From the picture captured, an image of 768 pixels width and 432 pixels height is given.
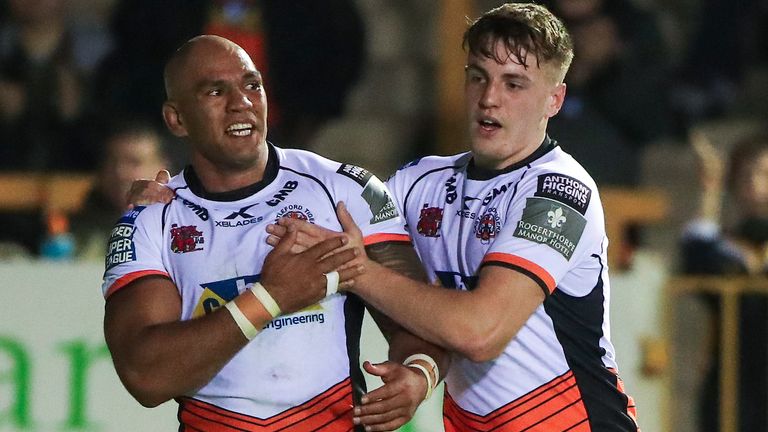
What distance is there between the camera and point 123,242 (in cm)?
516

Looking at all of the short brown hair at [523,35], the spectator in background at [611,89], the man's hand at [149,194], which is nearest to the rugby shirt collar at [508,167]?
the short brown hair at [523,35]

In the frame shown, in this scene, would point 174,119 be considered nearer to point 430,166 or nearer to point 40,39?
point 430,166

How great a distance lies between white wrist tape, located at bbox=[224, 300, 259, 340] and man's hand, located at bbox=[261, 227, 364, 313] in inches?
4.5

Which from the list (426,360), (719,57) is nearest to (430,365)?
(426,360)

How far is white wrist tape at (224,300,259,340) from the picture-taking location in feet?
16.0

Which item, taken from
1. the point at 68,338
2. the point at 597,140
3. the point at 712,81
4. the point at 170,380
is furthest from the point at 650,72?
the point at 170,380

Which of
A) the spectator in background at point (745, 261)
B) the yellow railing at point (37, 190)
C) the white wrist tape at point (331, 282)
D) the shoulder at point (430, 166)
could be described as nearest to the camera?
the white wrist tape at point (331, 282)

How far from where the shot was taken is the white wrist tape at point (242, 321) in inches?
192

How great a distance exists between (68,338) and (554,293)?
12.3 ft

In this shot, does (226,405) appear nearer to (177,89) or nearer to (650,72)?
(177,89)

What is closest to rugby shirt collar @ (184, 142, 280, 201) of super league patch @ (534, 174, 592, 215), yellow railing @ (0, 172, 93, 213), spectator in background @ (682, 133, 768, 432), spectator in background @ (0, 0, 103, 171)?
super league patch @ (534, 174, 592, 215)

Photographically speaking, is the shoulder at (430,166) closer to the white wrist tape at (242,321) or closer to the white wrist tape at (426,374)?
the white wrist tape at (426,374)

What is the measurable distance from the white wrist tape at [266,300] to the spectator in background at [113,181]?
3.63 m

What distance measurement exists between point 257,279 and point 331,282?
25 centimetres
